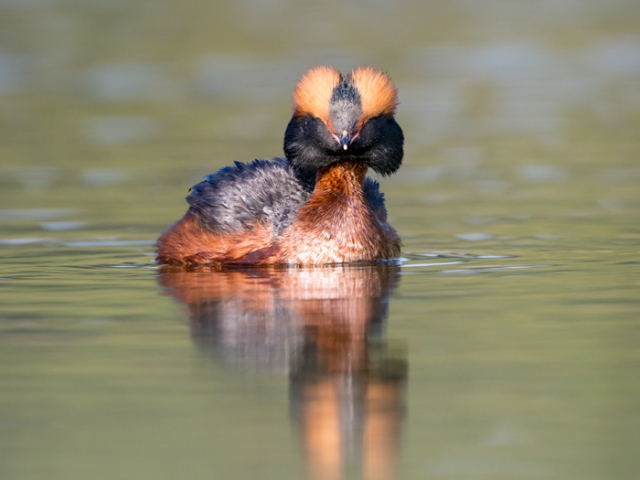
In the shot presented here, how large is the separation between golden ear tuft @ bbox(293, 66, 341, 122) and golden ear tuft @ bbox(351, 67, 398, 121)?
21cm

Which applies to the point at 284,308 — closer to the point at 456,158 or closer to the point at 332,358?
the point at 332,358

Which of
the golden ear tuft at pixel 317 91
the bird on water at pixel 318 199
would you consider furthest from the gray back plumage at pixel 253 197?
the golden ear tuft at pixel 317 91

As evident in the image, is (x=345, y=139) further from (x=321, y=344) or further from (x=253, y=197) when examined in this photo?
(x=321, y=344)

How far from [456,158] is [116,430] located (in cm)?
1287

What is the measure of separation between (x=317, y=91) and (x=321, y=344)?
A: 3712mm

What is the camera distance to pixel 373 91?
474 inches

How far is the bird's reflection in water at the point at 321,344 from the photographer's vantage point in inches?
270

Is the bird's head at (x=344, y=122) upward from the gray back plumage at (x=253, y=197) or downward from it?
upward

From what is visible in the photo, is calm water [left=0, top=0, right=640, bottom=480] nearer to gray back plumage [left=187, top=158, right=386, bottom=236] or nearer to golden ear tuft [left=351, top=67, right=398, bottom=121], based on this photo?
gray back plumage [left=187, top=158, right=386, bottom=236]

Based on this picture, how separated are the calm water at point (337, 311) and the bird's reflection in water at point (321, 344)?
0.02 meters

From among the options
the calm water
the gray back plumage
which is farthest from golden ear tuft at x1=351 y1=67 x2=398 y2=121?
the calm water

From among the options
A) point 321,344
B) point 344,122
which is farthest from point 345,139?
point 321,344

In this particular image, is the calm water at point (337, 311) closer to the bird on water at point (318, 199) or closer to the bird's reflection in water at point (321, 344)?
the bird's reflection in water at point (321, 344)

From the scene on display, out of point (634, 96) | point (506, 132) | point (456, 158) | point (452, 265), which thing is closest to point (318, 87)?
point (452, 265)
